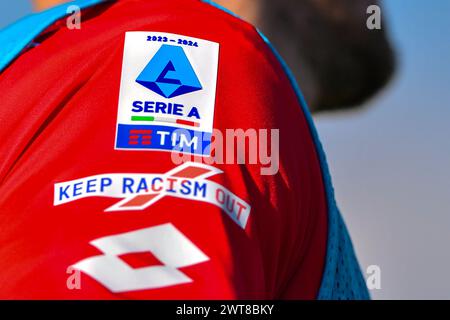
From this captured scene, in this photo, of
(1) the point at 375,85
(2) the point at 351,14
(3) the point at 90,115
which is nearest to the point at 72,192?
(3) the point at 90,115

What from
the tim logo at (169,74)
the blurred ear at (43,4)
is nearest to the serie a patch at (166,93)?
the tim logo at (169,74)

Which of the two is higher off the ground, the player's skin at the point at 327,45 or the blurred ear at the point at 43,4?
the player's skin at the point at 327,45

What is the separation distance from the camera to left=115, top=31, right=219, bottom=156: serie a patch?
0.49 metres

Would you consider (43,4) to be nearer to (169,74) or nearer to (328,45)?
(169,74)

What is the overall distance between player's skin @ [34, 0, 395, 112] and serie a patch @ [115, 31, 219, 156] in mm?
243

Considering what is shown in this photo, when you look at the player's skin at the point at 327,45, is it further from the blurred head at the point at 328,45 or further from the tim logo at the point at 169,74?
the tim logo at the point at 169,74

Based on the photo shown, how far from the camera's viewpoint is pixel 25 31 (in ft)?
1.79

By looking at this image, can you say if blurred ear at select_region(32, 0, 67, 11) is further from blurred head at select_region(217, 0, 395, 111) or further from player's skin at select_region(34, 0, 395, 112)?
blurred head at select_region(217, 0, 395, 111)

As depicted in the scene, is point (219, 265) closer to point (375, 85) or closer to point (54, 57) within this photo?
point (54, 57)

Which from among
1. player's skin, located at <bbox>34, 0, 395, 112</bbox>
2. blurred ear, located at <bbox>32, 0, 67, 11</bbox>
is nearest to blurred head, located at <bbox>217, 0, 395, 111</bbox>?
player's skin, located at <bbox>34, 0, 395, 112</bbox>

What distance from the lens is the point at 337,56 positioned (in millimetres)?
1117

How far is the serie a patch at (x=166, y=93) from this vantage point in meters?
0.49

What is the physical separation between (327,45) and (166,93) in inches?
23.7

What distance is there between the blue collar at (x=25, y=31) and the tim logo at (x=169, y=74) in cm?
7
